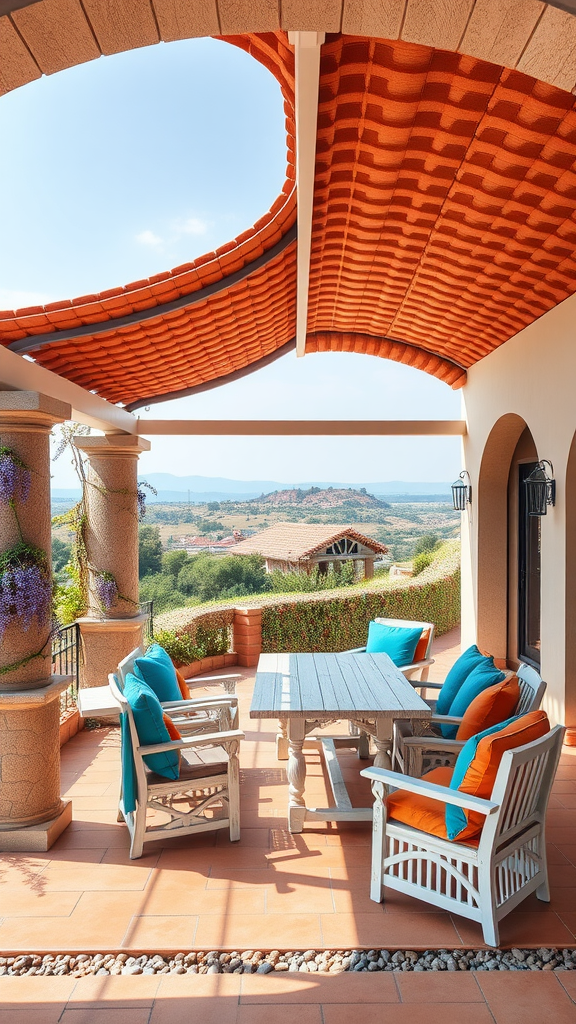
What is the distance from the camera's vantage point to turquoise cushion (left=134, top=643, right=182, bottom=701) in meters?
4.40

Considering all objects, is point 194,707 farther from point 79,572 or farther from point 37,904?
point 79,572

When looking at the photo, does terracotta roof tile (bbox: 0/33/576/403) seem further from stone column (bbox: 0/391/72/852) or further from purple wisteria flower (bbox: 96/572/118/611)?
purple wisteria flower (bbox: 96/572/118/611)

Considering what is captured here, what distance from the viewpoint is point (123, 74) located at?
7.49 m

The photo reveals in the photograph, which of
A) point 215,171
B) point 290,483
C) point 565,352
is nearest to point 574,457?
point 565,352

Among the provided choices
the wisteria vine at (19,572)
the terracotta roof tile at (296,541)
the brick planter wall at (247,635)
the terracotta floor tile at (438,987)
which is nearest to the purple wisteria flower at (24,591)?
the wisteria vine at (19,572)

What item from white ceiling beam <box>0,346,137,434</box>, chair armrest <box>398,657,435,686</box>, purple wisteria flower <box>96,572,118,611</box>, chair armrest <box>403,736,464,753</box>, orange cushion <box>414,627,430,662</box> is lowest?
chair armrest <box>403,736,464,753</box>

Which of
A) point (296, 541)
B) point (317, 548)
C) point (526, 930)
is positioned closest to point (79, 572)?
point (526, 930)

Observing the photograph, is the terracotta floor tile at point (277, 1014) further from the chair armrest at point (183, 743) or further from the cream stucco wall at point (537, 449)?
the cream stucco wall at point (537, 449)

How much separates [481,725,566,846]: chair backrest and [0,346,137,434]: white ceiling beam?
3142mm

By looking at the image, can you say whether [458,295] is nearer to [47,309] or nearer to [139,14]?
[47,309]

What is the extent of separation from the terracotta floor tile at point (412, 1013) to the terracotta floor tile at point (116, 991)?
0.66 meters

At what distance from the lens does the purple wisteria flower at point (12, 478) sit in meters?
3.84

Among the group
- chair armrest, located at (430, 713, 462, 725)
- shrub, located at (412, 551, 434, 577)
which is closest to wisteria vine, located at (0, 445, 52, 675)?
chair armrest, located at (430, 713, 462, 725)

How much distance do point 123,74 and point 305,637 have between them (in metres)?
6.78
